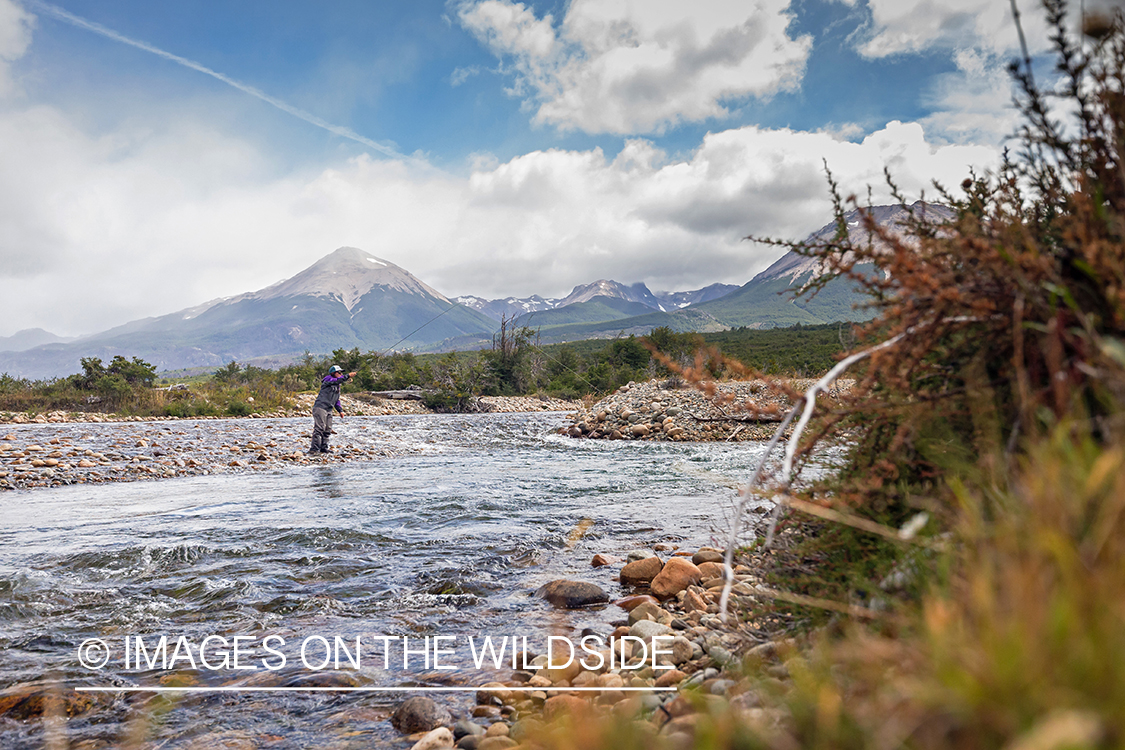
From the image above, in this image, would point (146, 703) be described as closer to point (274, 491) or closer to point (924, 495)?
point (924, 495)

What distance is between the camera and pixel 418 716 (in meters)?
3.21

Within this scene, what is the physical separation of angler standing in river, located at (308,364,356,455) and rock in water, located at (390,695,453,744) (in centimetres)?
1392

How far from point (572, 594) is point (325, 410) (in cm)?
1308

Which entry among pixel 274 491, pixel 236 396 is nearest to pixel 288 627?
pixel 274 491

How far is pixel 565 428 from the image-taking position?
2431cm

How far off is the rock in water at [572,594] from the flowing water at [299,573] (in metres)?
0.14

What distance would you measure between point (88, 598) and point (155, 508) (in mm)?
4435

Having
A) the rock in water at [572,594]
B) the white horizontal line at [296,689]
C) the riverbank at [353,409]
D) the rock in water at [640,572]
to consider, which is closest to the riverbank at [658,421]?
the rock in water at [640,572]

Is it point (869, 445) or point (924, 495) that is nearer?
point (924, 495)

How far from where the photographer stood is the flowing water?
11.3 feet

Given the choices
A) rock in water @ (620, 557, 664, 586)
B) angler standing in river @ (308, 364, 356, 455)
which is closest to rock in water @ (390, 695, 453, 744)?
rock in water @ (620, 557, 664, 586)

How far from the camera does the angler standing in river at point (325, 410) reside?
16.3 metres

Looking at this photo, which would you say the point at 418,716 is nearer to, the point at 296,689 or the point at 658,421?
the point at 296,689

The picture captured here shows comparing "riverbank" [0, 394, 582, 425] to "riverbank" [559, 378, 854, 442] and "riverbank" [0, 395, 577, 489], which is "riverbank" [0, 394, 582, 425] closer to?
"riverbank" [0, 395, 577, 489]
